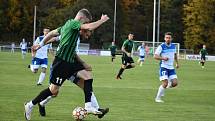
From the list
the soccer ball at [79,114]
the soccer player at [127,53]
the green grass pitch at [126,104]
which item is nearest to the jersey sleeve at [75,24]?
the soccer ball at [79,114]

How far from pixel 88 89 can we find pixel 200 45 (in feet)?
266

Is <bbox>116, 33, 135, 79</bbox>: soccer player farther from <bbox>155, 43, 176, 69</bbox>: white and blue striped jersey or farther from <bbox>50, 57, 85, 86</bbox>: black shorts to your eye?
<bbox>50, 57, 85, 86</bbox>: black shorts

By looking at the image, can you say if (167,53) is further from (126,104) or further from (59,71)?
(59,71)

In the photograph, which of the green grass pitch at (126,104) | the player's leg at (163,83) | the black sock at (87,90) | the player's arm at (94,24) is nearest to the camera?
the player's arm at (94,24)

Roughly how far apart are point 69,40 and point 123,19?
87.0 m

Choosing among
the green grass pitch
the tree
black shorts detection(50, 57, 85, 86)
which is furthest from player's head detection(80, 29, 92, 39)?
the tree

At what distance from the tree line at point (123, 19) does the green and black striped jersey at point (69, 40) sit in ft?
A: 264

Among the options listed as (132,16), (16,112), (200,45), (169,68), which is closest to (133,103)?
(169,68)

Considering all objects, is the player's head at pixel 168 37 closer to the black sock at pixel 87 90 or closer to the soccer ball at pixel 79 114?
the black sock at pixel 87 90

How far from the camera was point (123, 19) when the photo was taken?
9731 cm

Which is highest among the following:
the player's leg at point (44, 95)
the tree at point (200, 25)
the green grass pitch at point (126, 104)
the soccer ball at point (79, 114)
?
the tree at point (200, 25)

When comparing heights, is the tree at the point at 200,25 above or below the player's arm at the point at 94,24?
above

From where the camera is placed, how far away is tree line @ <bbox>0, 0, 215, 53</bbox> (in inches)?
3583

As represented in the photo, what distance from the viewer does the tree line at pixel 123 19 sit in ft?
299
